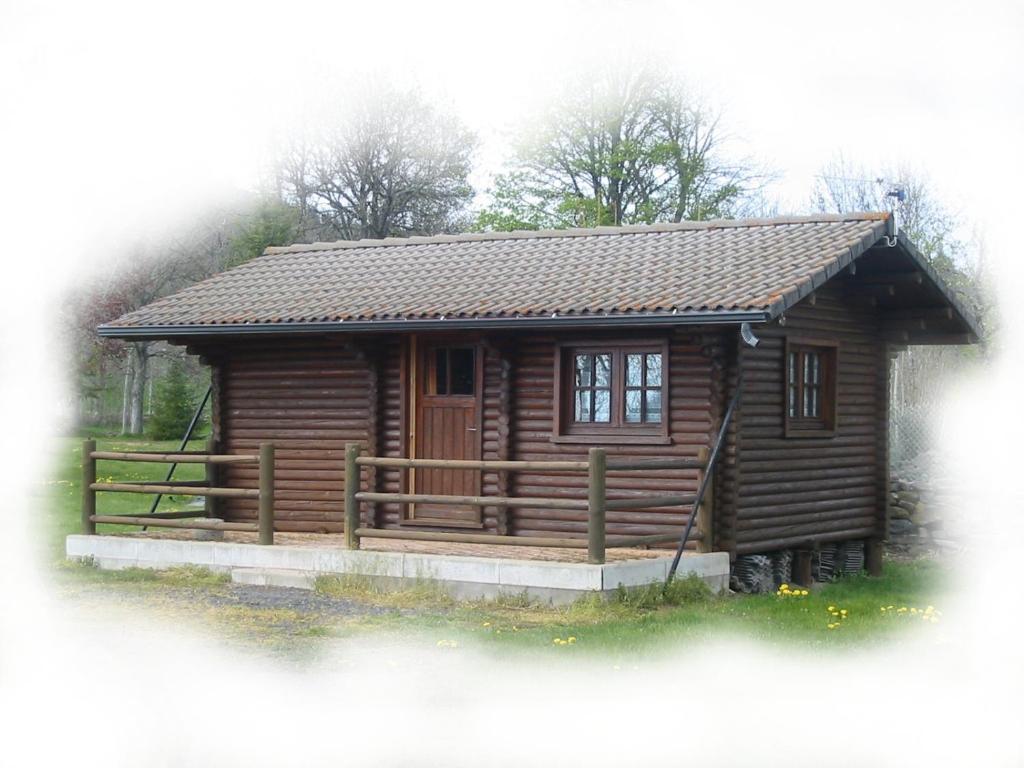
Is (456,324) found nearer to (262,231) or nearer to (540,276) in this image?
(540,276)

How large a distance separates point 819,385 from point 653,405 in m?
2.57

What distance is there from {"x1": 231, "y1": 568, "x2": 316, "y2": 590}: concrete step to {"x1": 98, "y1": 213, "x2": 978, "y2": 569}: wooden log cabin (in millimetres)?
1908

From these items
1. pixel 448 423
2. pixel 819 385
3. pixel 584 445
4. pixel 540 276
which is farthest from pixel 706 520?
pixel 540 276

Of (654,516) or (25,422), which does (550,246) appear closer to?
(654,516)

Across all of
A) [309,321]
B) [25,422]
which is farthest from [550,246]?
[25,422]

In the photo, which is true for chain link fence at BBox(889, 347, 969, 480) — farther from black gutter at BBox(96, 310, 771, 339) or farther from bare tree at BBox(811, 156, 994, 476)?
black gutter at BBox(96, 310, 771, 339)

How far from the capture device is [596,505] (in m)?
13.8

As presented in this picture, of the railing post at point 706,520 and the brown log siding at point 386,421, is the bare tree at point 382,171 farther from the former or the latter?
the railing post at point 706,520

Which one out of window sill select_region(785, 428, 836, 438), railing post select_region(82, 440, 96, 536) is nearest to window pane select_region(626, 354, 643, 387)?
window sill select_region(785, 428, 836, 438)

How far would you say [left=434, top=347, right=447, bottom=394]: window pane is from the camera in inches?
659

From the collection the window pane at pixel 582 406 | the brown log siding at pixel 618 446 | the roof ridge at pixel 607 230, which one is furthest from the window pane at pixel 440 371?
the roof ridge at pixel 607 230

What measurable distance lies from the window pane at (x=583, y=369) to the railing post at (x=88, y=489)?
537 centimetres

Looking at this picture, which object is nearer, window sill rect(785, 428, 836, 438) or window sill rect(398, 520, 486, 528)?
window sill rect(785, 428, 836, 438)

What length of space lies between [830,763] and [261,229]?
100 feet
